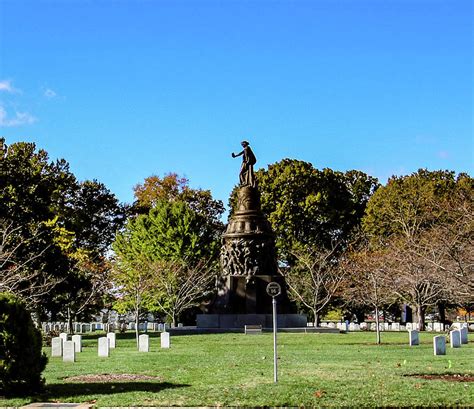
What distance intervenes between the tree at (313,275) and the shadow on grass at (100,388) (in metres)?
41.2

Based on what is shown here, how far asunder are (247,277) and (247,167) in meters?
8.27

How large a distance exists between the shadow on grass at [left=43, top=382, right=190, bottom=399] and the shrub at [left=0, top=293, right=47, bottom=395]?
1.70 feet

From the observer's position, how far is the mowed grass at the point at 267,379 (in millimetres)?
13211

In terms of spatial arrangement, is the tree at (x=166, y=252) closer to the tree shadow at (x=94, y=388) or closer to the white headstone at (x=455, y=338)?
the white headstone at (x=455, y=338)

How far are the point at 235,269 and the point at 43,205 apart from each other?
1306 centimetres

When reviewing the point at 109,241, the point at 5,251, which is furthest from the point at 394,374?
the point at 109,241

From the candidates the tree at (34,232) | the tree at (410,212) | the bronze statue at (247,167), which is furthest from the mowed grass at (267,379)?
the tree at (410,212)

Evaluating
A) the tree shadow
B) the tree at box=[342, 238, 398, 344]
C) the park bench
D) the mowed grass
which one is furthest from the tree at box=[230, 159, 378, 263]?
the tree shadow

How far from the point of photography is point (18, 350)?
1398 centimetres

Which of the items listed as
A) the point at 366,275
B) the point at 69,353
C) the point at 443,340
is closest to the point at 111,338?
the point at 69,353

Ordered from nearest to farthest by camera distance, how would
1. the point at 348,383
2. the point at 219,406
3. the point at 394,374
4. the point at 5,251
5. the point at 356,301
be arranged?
1. the point at 219,406
2. the point at 348,383
3. the point at 394,374
4. the point at 5,251
5. the point at 356,301

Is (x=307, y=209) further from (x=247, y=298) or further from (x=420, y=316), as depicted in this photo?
(x=247, y=298)

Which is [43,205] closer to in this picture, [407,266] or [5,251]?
[5,251]

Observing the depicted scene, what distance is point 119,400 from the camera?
13414 mm
